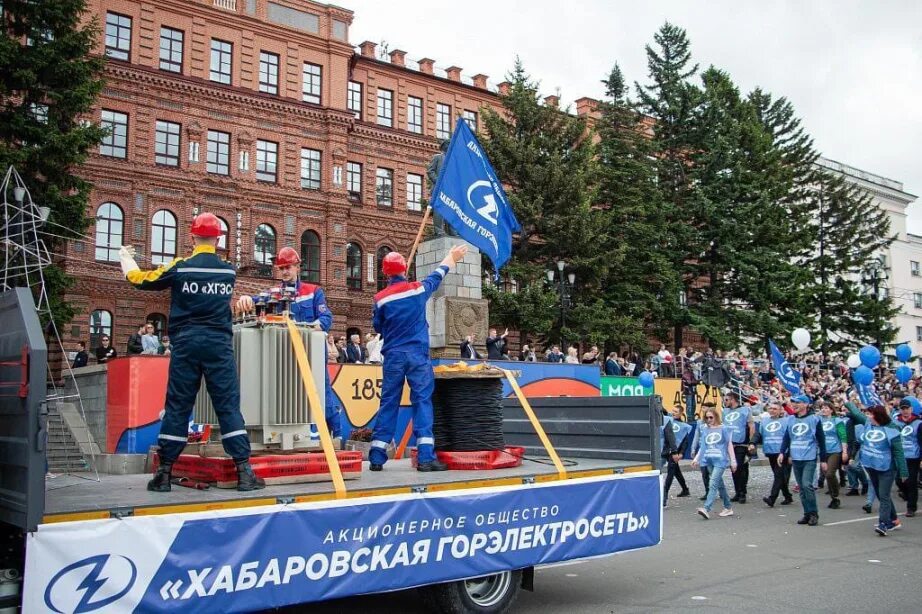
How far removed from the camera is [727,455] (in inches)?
542

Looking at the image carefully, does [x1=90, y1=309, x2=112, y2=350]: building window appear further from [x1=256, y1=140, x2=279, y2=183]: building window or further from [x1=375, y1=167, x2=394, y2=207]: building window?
[x1=375, y1=167, x2=394, y2=207]: building window

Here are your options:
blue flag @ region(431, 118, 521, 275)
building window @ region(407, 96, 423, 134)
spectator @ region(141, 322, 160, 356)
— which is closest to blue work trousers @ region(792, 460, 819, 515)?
blue flag @ region(431, 118, 521, 275)

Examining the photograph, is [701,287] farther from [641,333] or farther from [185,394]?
[185,394]

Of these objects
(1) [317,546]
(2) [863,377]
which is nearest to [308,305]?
(1) [317,546]

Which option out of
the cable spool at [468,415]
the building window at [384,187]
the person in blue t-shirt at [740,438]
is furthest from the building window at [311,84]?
the cable spool at [468,415]

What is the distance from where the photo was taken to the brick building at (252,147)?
1446 inches

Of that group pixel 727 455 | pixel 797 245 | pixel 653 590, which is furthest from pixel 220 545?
pixel 797 245

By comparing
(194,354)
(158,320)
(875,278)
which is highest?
(875,278)

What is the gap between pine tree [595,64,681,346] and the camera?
129ft

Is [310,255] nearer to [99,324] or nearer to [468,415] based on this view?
[99,324]

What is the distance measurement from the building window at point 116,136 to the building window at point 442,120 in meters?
17.9

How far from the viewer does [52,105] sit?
86.1ft

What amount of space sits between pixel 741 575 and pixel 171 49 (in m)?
37.3

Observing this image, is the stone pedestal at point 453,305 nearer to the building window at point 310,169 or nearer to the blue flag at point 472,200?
the blue flag at point 472,200
